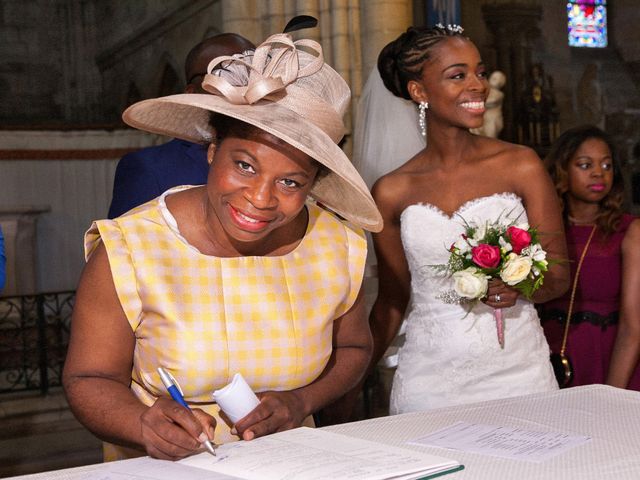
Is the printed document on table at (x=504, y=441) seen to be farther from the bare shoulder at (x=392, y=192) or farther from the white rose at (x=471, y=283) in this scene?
the bare shoulder at (x=392, y=192)

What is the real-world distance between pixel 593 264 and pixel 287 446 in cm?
256

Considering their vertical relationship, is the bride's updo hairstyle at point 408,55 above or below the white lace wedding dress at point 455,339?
above

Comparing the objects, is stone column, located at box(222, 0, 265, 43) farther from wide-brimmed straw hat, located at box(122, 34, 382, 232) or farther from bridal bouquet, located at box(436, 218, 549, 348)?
wide-brimmed straw hat, located at box(122, 34, 382, 232)

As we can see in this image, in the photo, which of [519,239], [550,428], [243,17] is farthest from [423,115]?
[243,17]

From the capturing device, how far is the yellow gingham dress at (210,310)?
2.33 metres

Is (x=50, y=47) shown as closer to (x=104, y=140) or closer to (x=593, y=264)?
(x=104, y=140)

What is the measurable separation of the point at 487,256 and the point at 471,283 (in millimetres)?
97

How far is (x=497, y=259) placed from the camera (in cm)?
304

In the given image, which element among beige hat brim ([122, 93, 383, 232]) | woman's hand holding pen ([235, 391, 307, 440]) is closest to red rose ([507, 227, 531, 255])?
beige hat brim ([122, 93, 383, 232])

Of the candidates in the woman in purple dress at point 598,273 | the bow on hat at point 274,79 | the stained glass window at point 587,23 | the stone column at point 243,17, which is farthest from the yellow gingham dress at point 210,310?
the stained glass window at point 587,23

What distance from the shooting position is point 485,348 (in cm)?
338

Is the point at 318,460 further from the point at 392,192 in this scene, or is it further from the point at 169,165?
the point at 169,165

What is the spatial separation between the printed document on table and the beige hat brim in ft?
2.11

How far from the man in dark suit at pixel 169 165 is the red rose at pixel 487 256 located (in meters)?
1.11
